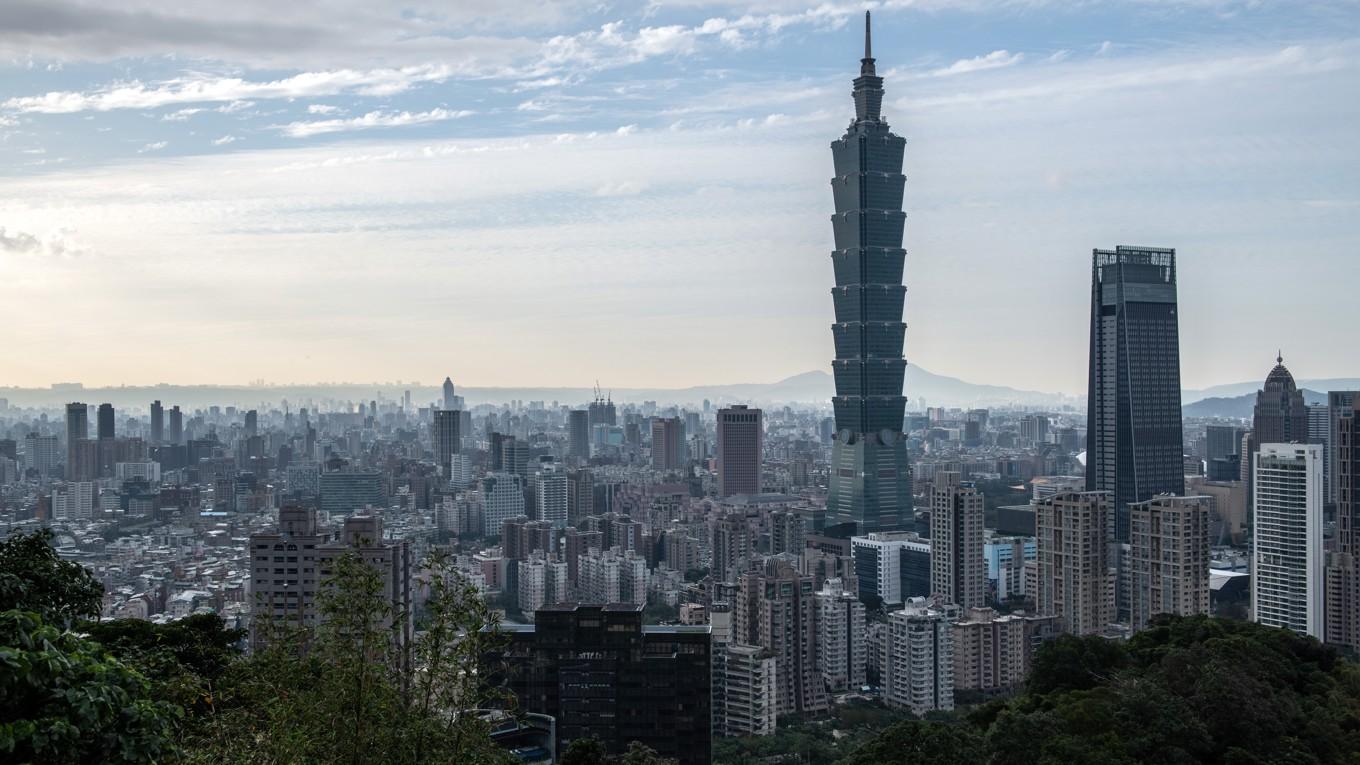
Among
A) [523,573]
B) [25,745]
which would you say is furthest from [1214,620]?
[523,573]

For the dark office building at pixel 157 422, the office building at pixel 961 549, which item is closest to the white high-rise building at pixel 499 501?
the office building at pixel 961 549

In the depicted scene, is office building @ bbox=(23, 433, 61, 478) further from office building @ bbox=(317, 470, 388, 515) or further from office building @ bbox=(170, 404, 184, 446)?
office building @ bbox=(317, 470, 388, 515)

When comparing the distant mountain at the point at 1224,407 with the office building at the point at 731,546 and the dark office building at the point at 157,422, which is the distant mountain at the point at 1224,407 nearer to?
the office building at the point at 731,546

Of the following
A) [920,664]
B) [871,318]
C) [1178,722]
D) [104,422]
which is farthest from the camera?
[104,422]

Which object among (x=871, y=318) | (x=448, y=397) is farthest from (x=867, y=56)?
(x=448, y=397)

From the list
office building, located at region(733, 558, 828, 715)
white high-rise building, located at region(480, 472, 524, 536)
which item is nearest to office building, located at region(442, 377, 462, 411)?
white high-rise building, located at region(480, 472, 524, 536)

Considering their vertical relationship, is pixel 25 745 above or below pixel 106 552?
above

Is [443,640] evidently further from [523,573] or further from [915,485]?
[915,485]

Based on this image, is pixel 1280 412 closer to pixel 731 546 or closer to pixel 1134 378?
pixel 1134 378
